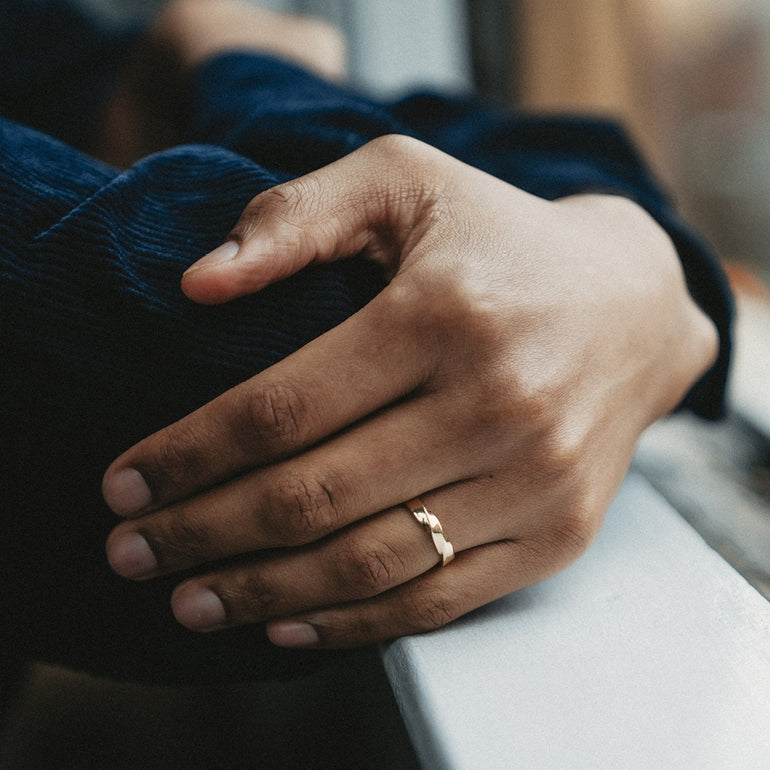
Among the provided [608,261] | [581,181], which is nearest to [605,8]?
[581,181]

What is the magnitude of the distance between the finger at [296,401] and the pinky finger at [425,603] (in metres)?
0.10

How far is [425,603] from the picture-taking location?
357mm

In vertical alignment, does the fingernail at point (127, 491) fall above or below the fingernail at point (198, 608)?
above

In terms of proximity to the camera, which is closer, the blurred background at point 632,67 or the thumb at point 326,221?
the thumb at point 326,221

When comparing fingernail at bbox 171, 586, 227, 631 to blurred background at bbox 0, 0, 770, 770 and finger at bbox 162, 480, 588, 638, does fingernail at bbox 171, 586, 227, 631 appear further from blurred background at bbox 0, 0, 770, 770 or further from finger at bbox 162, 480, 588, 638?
blurred background at bbox 0, 0, 770, 770

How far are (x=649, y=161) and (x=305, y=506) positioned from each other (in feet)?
3.59

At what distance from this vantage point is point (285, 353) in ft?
1.13

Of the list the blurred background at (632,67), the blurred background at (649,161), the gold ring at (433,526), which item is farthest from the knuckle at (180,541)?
the blurred background at (632,67)

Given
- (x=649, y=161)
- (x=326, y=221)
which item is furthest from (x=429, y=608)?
(x=649, y=161)

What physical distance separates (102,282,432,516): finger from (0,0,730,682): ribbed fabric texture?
13 millimetres

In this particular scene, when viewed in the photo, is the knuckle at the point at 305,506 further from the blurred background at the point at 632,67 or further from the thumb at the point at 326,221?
the blurred background at the point at 632,67

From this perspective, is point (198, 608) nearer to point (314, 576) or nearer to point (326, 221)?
point (314, 576)

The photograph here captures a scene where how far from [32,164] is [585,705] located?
423mm

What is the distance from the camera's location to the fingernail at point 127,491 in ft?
1.12
